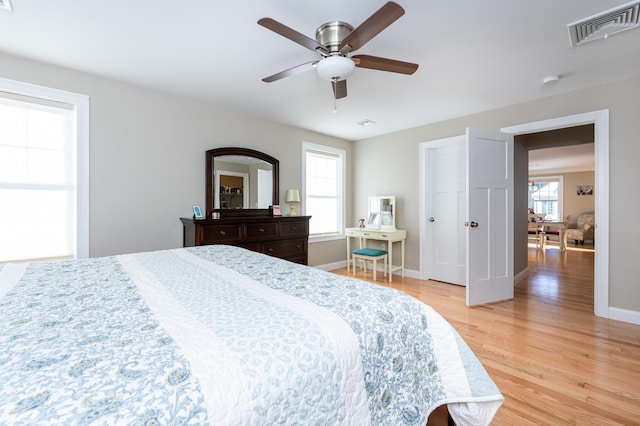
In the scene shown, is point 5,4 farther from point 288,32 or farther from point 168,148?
point 288,32

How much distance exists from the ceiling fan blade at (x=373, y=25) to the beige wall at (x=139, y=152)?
2.23 meters

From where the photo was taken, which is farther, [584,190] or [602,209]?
[584,190]

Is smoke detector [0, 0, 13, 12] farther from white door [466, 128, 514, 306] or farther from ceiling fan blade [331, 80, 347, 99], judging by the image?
white door [466, 128, 514, 306]

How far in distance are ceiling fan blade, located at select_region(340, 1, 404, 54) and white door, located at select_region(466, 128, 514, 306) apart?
2029 mm

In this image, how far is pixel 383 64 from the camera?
6.42 ft

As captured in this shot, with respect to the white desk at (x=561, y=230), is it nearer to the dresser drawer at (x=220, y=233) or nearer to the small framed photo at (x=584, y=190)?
the small framed photo at (x=584, y=190)

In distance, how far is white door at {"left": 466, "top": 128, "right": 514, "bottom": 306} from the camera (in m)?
3.21

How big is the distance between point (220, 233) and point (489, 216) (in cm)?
312

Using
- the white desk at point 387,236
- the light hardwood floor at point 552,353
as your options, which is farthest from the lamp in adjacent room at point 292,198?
the light hardwood floor at point 552,353

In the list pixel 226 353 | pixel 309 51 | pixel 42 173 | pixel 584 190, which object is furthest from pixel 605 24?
pixel 584 190

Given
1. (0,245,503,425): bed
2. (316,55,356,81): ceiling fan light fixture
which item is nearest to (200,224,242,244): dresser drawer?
(0,245,503,425): bed

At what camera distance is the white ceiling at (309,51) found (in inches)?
71.4

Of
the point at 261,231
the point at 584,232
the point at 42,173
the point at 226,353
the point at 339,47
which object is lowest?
the point at 584,232

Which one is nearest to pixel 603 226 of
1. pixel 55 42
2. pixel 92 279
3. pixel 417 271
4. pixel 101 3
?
pixel 417 271
